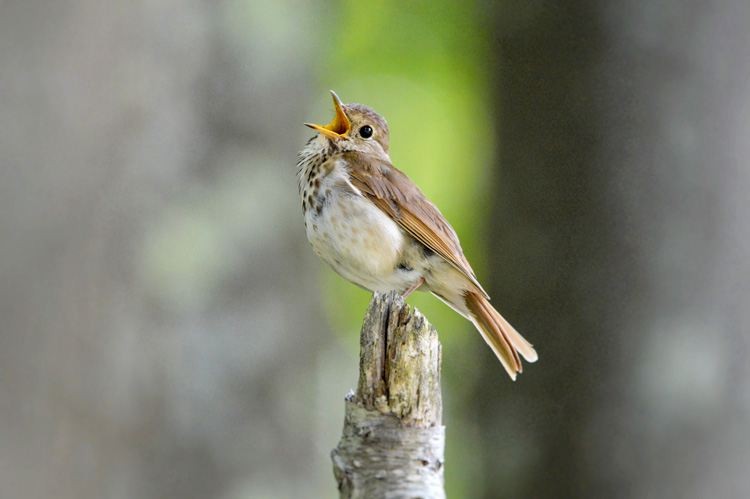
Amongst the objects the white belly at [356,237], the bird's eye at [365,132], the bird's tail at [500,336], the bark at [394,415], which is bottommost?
the bark at [394,415]

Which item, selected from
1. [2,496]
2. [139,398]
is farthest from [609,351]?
[2,496]

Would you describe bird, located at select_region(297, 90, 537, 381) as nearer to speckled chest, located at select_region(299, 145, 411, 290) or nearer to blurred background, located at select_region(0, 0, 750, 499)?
speckled chest, located at select_region(299, 145, 411, 290)

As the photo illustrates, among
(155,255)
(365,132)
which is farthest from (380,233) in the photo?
(155,255)

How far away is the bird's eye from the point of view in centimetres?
383

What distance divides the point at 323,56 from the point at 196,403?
3.32m

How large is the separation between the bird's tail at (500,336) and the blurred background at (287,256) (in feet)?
2.99

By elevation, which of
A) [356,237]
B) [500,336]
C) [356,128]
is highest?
[356,128]

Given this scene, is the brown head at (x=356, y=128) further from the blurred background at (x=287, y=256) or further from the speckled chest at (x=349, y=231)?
the blurred background at (x=287, y=256)

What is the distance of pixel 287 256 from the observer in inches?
195

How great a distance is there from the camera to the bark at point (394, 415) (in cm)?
212

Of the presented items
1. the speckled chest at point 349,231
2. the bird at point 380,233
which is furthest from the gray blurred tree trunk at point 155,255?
the speckled chest at point 349,231

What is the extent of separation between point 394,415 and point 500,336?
1.47 m

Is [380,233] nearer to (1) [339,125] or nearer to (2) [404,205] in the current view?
(2) [404,205]

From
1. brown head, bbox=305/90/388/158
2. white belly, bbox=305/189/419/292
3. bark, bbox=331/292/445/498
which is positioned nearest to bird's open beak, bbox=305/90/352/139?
brown head, bbox=305/90/388/158
